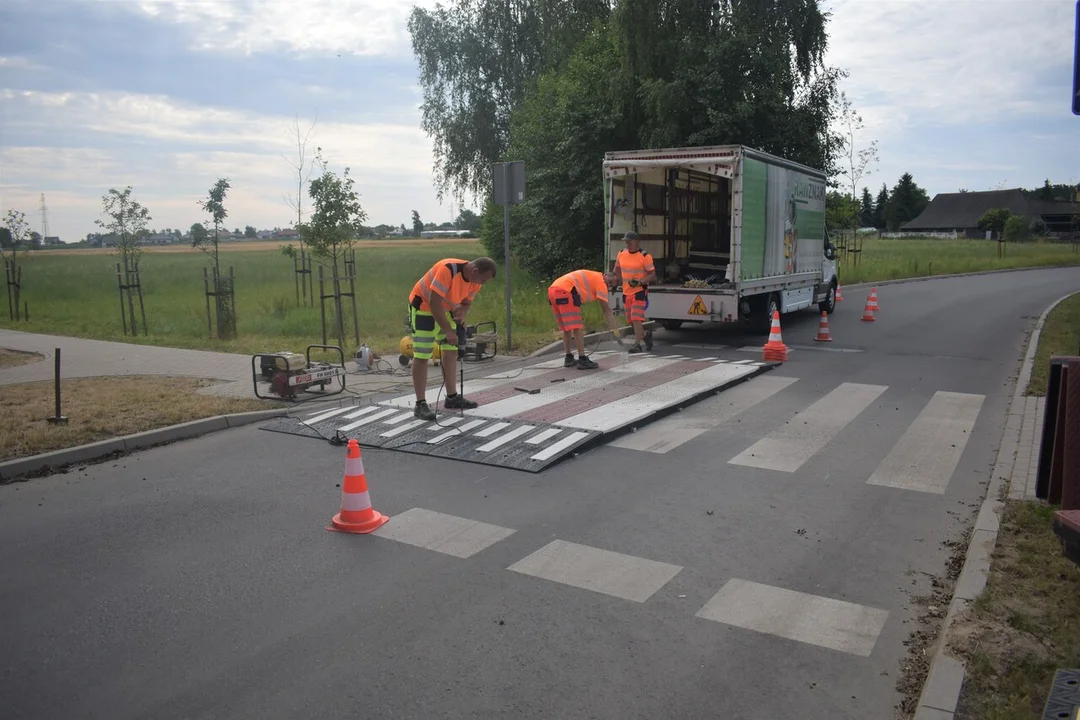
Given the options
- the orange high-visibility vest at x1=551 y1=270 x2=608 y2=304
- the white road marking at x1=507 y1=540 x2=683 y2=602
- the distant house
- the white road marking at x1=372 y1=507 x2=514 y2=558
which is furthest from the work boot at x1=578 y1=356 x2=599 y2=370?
the distant house

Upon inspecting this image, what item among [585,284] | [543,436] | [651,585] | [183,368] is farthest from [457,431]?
[183,368]

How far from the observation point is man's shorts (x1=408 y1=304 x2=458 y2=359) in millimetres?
8742

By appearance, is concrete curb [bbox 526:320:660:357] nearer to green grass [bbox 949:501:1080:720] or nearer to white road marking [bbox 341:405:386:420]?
white road marking [bbox 341:405:386:420]

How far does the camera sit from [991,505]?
595 cm

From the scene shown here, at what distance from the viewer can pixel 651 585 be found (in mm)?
4805

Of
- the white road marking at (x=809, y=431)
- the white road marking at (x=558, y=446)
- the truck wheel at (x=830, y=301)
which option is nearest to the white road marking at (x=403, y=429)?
the white road marking at (x=558, y=446)

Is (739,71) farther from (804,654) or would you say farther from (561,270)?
(804,654)

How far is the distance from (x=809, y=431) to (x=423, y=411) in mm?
3958

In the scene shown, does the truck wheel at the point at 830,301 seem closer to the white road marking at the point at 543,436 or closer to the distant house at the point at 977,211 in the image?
the white road marking at the point at 543,436

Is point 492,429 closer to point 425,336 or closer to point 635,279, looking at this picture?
point 425,336

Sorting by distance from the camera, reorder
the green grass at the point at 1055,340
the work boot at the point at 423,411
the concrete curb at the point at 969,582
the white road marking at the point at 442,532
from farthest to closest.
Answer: the green grass at the point at 1055,340, the work boot at the point at 423,411, the white road marking at the point at 442,532, the concrete curb at the point at 969,582

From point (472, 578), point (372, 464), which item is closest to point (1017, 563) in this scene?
point (472, 578)

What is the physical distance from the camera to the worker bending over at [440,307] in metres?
8.52

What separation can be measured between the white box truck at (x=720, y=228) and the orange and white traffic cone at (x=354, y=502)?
9469mm
